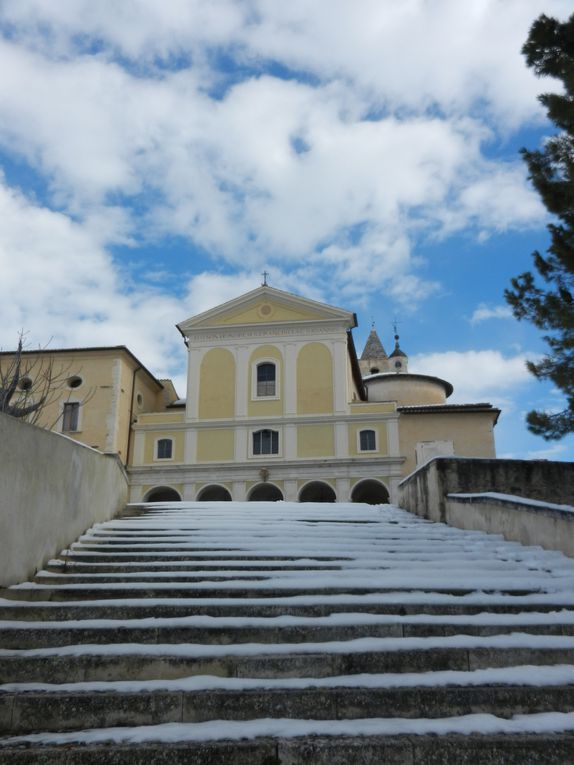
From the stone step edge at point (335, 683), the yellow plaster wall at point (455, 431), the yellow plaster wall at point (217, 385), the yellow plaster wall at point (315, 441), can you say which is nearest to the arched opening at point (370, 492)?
the yellow plaster wall at point (315, 441)

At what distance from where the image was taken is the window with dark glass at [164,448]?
27961mm

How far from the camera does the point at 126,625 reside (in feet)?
13.3

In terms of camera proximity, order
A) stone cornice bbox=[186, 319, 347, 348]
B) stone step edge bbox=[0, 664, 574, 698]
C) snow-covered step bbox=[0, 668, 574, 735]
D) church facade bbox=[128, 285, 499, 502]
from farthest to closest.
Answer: stone cornice bbox=[186, 319, 347, 348], church facade bbox=[128, 285, 499, 502], stone step edge bbox=[0, 664, 574, 698], snow-covered step bbox=[0, 668, 574, 735]

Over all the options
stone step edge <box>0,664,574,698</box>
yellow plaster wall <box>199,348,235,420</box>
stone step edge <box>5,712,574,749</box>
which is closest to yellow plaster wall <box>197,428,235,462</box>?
yellow plaster wall <box>199,348,235,420</box>

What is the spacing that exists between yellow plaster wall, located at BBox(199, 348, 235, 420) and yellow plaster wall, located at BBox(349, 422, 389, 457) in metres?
5.63

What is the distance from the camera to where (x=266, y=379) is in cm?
2889

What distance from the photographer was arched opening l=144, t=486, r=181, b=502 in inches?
Answer: 1089

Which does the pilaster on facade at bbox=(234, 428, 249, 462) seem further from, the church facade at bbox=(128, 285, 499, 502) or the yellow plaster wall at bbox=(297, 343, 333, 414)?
the yellow plaster wall at bbox=(297, 343, 333, 414)

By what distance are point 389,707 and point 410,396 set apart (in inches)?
1258

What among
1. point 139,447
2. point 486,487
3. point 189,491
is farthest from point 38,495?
point 139,447

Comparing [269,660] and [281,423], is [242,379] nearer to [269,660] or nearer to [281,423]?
[281,423]

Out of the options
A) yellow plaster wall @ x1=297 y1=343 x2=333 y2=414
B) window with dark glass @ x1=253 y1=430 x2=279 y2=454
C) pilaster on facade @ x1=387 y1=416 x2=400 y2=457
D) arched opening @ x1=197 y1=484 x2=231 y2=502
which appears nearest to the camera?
pilaster on facade @ x1=387 y1=416 x2=400 y2=457

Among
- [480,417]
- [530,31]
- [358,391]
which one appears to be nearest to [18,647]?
[530,31]

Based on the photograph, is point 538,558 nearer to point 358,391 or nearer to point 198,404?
point 198,404
